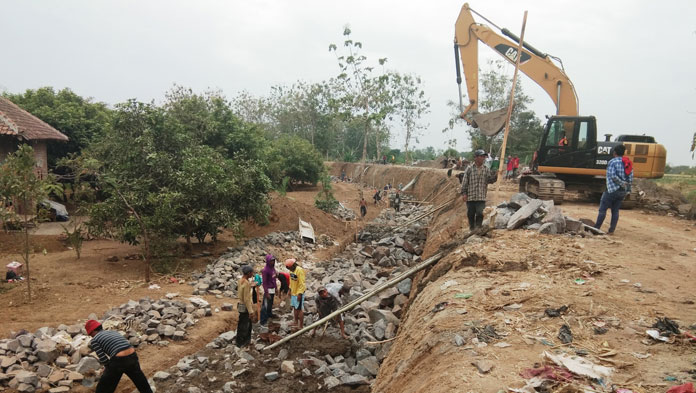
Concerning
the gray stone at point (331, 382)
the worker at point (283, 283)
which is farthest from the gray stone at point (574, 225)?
the worker at point (283, 283)

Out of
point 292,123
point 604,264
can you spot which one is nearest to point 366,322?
point 604,264

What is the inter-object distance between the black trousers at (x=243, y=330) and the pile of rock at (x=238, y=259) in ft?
8.97

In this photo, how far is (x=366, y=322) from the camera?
755 cm

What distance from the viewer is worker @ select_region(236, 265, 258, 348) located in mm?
6964

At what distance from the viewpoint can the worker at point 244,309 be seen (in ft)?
22.8

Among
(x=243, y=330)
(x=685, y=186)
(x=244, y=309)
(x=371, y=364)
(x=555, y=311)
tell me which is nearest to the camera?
(x=555, y=311)

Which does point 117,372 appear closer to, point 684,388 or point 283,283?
point 283,283

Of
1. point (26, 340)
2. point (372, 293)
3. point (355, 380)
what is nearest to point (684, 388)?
point (355, 380)

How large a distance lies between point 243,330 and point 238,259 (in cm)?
485

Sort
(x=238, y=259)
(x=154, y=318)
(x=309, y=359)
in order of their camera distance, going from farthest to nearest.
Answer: (x=238, y=259)
(x=154, y=318)
(x=309, y=359)

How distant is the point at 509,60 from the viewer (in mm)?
13406

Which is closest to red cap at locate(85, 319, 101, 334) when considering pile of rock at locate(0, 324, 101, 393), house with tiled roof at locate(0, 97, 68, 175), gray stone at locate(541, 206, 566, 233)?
pile of rock at locate(0, 324, 101, 393)

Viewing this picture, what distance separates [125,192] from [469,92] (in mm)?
11443

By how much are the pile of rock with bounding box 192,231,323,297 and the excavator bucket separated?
7.31 metres
